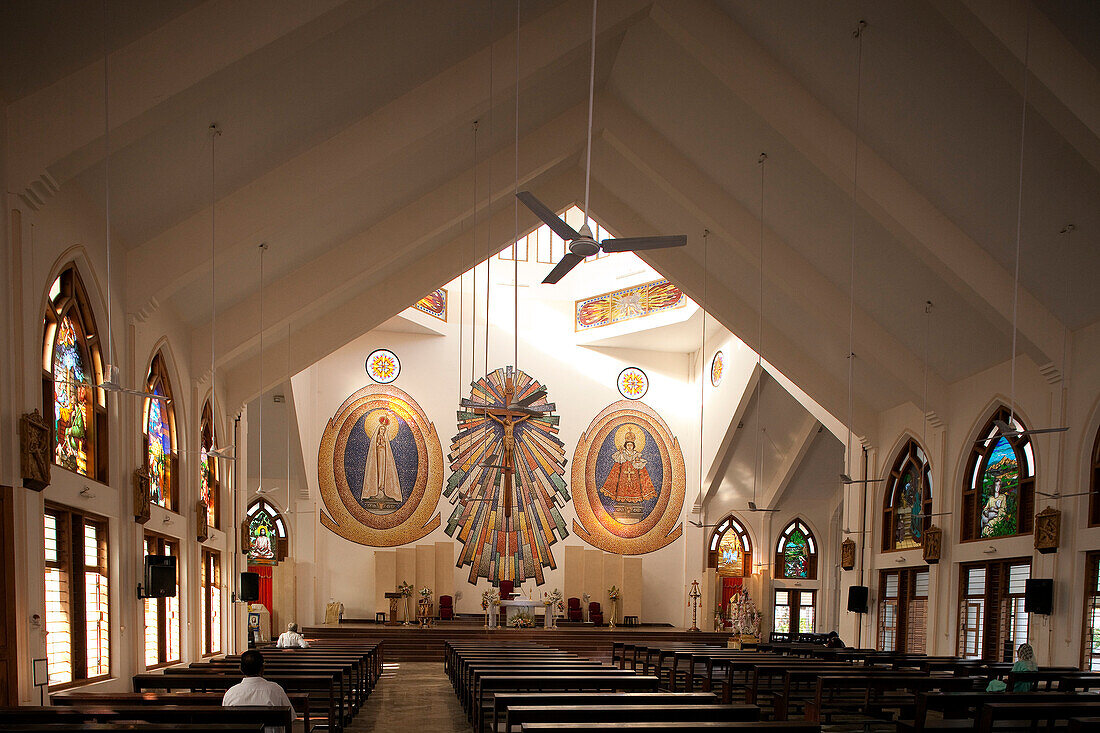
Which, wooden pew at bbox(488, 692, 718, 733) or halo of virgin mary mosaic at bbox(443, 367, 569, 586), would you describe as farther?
halo of virgin mary mosaic at bbox(443, 367, 569, 586)

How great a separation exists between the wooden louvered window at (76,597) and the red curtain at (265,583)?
12.6 meters

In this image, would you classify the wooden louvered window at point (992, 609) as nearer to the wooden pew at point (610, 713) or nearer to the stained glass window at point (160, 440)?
the wooden pew at point (610, 713)

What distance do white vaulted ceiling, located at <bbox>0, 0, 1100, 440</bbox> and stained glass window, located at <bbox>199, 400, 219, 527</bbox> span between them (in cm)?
122

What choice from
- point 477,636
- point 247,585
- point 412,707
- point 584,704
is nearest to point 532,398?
point 477,636

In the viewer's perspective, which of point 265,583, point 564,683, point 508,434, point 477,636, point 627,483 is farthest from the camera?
point 627,483

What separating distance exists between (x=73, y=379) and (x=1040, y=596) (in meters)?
11.3

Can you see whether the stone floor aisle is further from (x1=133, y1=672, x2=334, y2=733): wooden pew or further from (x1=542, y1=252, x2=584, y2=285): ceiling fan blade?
(x1=542, y1=252, x2=584, y2=285): ceiling fan blade

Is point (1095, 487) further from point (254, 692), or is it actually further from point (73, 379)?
point (73, 379)

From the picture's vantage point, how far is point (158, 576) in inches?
402

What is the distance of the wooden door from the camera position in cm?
682

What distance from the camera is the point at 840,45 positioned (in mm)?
9898

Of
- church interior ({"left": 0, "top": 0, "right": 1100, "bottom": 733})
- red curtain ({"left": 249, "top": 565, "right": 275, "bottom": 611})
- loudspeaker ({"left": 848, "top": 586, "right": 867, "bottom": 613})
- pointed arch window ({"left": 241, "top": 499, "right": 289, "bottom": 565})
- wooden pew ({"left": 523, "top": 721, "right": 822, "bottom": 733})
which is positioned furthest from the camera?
pointed arch window ({"left": 241, "top": 499, "right": 289, "bottom": 565})

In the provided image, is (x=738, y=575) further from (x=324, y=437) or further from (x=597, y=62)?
(x=597, y=62)

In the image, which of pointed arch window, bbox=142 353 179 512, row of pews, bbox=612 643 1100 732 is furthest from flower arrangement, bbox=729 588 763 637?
pointed arch window, bbox=142 353 179 512
